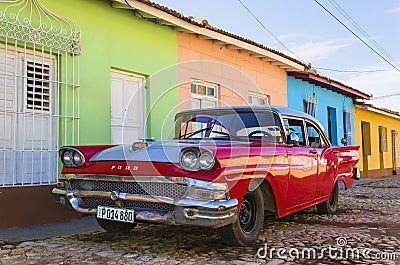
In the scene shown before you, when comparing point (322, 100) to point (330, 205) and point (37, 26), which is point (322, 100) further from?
point (37, 26)

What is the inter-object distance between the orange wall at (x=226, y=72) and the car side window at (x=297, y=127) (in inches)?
129

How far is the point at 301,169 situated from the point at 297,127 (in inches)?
31.2

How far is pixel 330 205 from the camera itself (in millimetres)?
6910

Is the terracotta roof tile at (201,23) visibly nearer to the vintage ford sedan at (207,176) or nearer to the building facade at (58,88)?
the building facade at (58,88)

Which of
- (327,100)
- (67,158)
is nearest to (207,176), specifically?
(67,158)

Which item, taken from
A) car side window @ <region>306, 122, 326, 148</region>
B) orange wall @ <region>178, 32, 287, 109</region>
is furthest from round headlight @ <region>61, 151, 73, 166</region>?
orange wall @ <region>178, 32, 287, 109</region>

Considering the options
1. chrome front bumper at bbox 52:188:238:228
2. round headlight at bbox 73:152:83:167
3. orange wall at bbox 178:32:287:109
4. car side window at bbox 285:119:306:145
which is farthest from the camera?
orange wall at bbox 178:32:287:109

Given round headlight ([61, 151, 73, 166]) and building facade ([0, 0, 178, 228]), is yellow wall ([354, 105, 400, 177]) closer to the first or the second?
building facade ([0, 0, 178, 228])

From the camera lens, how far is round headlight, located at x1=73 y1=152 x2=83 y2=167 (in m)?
4.38

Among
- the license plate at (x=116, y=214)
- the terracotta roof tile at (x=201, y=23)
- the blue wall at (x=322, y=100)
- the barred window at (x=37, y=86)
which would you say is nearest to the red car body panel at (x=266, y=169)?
the license plate at (x=116, y=214)

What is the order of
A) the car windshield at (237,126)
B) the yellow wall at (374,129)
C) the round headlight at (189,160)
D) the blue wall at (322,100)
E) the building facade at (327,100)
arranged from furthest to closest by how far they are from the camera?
the yellow wall at (374,129), the building facade at (327,100), the blue wall at (322,100), the car windshield at (237,126), the round headlight at (189,160)

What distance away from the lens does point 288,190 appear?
16.0 ft

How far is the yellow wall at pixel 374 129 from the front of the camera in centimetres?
1775

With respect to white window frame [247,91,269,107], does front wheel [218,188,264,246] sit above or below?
below
